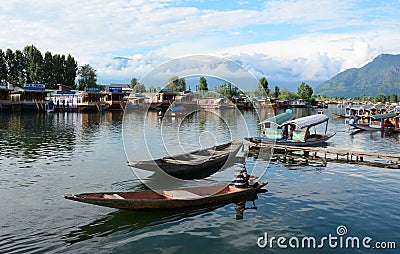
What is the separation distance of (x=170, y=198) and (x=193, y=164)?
5563 mm

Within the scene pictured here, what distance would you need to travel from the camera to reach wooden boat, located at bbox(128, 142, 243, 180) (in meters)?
19.0

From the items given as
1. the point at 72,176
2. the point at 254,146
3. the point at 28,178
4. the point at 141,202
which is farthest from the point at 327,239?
the point at 254,146

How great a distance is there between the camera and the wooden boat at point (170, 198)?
528 inches

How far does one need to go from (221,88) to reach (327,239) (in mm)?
8970

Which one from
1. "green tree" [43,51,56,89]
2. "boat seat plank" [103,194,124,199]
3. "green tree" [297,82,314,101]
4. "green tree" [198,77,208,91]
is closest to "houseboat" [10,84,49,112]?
"green tree" [43,51,56,89]

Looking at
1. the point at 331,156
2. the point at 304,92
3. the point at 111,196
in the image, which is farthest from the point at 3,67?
the point at 304,92

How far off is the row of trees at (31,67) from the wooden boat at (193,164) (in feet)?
272

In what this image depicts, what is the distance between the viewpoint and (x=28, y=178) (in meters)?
20.0

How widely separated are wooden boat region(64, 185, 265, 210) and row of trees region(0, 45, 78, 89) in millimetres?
89374

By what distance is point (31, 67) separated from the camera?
9288cm

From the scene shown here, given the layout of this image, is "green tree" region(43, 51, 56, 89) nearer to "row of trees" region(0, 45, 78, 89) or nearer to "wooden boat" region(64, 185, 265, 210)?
"row of trees" region(0, 45, 78, 89)

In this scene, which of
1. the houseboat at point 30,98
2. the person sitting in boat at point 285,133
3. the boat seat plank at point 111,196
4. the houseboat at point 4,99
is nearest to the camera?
the boat seat plank at point 111,196

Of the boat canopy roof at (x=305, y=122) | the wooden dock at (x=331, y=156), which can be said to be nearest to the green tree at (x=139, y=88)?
the wooden dock at (x=331, y=156)

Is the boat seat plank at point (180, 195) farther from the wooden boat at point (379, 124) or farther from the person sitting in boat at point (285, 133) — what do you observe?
the wooden boat at point (379, 124)
